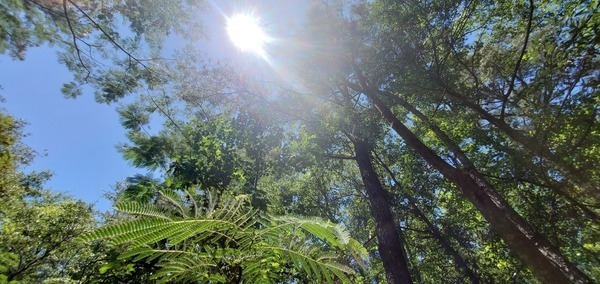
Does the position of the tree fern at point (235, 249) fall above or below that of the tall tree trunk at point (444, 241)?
below

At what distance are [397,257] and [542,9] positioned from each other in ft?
25.7

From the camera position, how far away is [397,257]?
6.95 m

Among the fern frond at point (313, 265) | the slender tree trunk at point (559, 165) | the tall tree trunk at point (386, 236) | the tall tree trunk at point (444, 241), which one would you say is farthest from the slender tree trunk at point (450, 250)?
the fern frond at point (313, 265)

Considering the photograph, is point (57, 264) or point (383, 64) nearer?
point (383, 64)

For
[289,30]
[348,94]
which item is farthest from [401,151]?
[289,30]

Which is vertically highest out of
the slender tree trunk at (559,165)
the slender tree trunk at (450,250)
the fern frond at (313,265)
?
the slender tree trunk at (450,250)

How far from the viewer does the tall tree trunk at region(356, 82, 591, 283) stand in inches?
159

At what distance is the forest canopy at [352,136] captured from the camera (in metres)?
Result: 2.85

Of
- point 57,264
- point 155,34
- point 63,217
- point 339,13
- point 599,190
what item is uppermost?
point 339,13

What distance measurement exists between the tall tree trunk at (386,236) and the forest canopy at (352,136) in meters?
0.04

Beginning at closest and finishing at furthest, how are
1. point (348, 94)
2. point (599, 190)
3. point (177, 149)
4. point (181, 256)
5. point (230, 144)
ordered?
Result: point (181, 256) < point (230, 144) < point (177, 149) < point (599, 190) < point (348, 94)

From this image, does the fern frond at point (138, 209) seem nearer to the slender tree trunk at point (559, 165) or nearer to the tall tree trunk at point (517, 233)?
the tall tree trunk at point (517, 233)

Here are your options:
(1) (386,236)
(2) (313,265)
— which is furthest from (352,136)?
(2) (313,265)

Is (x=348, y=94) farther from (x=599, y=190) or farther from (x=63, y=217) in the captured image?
(x=63, y=217)
